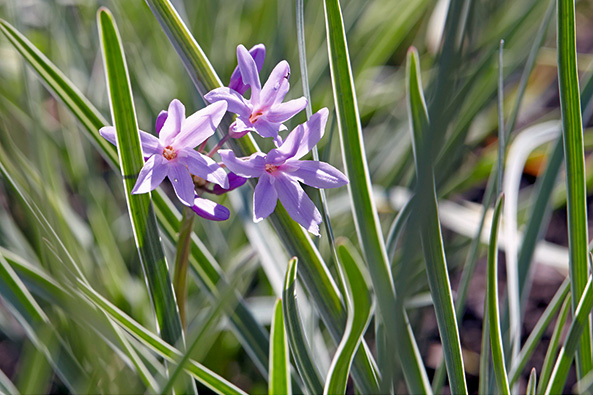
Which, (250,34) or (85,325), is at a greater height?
(250,34)

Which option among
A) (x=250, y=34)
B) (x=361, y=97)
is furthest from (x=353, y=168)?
(x=250, y=34)

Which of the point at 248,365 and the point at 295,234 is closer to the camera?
the point at 295,234

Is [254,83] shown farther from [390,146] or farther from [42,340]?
[390,146]

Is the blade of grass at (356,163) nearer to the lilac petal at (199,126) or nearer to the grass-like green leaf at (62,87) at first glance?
the lilac petal at (199,126)

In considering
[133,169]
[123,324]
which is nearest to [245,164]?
[133,169]

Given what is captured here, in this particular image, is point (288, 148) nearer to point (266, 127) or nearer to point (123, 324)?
point (266, 127)

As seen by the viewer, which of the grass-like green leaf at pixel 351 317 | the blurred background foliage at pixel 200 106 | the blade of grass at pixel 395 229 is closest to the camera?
the grass-like green leaf at pixel 351 317

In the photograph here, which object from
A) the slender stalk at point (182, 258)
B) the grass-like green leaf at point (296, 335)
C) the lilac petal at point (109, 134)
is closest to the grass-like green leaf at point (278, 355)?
the grass-like green leaf at point (296, 335)

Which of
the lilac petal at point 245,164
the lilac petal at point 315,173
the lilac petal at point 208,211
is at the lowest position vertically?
the lilac petal at point 208,211
